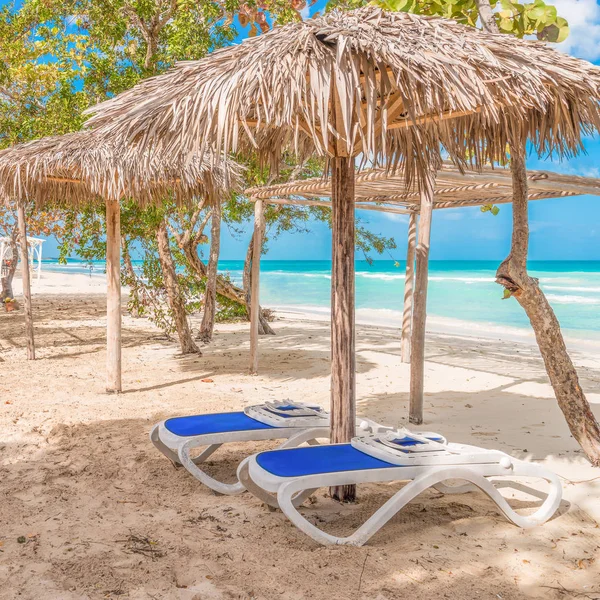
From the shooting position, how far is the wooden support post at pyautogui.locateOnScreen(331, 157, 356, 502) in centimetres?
304

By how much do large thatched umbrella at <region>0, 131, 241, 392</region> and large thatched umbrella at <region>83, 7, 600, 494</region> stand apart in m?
1.64

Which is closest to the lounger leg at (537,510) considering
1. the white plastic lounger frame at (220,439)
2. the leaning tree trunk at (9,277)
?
the white plastic lounger frame at (220,439)

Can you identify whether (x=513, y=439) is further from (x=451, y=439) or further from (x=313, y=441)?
(x=313, y=441)

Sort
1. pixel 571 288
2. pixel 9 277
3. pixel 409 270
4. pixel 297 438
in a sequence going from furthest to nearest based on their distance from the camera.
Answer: pixel 571 288 < pixel 9 277 < pixel 409 270 < pixel 297 438

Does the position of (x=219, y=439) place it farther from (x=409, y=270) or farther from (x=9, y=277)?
(x=9, y=277)

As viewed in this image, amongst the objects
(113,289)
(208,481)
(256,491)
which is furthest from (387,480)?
(113,289)

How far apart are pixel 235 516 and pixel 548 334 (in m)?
1.96

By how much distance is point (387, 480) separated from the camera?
2.54 metres

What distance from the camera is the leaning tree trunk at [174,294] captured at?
744cm

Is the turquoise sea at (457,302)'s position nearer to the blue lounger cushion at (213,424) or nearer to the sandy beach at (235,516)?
the sandy beach at (235,516)

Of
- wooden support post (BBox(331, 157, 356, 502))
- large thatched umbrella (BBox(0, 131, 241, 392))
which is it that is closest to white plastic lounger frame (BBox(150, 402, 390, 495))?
wooden support post (BBox(331, 157, 356, 502))

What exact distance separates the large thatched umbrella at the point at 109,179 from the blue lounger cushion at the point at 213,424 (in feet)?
6.19

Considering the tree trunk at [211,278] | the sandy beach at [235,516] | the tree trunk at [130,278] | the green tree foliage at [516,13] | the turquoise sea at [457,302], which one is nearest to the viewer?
the sandy beach at [235,516]

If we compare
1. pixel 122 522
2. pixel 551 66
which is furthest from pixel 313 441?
pixel 551 66
